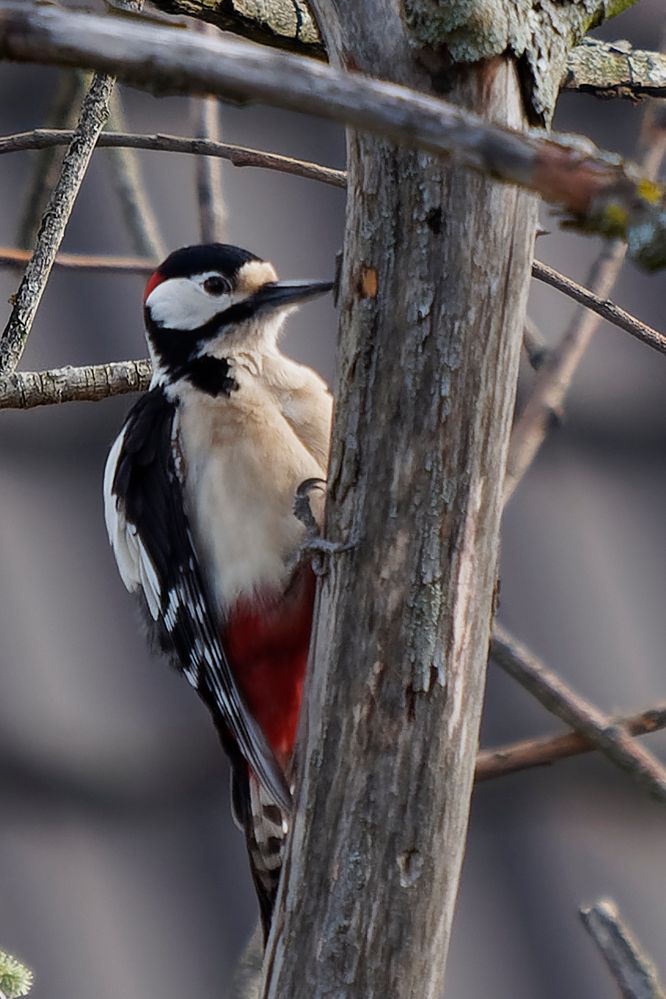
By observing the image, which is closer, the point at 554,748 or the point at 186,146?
the point at 554,748

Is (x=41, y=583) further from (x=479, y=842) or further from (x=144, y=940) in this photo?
(x=479, y=842)

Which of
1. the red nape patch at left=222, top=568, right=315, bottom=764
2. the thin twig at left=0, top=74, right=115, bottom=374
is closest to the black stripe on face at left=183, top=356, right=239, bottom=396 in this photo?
the red nape patch at left=222, top=568, right=315, bottom=764

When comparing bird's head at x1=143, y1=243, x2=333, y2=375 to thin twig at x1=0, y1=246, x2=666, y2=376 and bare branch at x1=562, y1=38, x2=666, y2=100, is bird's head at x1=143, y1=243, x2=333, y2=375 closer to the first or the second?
thin twig at x1=0, y1=246, x2=666, y2=376

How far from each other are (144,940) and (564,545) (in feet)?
3.76

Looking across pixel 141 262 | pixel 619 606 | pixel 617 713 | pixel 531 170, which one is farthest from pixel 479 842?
pixel 531 170

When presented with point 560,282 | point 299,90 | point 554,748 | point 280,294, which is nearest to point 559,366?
point 560,282

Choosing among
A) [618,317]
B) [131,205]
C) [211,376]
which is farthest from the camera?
[131,205]

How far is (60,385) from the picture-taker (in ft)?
6.66

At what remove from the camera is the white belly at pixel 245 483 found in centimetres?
233

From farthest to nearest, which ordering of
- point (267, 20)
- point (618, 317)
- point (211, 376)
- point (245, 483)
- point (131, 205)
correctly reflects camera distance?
point (131, 205), point (211, 376), point (245, 483), point (267, 20), point (618, 317)

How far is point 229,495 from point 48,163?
876mm

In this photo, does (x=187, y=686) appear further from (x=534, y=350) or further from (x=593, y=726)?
(x=593, y=726)

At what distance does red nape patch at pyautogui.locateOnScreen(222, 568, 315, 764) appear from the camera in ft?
7.76

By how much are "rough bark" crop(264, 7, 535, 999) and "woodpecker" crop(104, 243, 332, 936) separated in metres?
0.65
